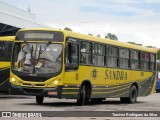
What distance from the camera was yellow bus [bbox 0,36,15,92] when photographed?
938 inches

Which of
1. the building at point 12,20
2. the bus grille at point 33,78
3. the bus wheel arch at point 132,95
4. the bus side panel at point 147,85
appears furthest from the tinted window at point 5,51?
the building at point 12,20

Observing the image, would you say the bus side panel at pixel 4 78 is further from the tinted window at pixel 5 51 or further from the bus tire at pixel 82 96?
the bus tire at pixel 82 96

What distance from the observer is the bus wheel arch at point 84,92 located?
787 inches

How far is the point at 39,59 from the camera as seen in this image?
18844 millimetres

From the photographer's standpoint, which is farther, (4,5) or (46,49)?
(4,5)

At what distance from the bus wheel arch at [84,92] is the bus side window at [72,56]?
0.99 m

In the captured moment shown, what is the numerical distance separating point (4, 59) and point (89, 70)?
5.29m

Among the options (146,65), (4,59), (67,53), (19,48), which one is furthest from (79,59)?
(146,65)

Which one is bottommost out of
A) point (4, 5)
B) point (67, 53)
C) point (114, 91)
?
point (114, 91)

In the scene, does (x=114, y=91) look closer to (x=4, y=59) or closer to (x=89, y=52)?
(x=89, y=52)

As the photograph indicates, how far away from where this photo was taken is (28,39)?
1923 cm

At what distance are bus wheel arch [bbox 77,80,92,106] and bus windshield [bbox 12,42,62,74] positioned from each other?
181cm

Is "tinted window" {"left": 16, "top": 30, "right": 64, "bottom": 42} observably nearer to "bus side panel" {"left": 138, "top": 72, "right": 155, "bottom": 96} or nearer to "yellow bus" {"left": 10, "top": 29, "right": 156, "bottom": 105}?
"yellow bus" {"left": 10, "top": 29, "right": 156, "bottom": 105}

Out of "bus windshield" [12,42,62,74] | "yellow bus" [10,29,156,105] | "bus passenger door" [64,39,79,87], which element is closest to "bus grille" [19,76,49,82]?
"yellow bus" [10,29,156,105]
